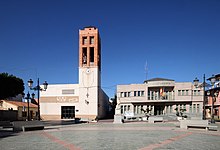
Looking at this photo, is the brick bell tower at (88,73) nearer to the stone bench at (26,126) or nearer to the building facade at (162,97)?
the building facade at (162,97)

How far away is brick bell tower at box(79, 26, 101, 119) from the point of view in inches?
1773

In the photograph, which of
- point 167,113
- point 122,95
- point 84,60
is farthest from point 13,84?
point 167,113

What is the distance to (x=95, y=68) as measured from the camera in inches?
1809

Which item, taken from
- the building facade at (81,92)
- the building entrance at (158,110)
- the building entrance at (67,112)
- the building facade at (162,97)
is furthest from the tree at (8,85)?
the building entrance at (158,110)

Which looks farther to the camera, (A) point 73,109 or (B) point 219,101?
(A) point 73,109

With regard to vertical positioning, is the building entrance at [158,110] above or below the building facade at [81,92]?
below

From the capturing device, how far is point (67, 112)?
46938 millimetres

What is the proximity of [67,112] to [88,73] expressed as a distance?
32.2 feet

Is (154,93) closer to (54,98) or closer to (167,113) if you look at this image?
(167,113)

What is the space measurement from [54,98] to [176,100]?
26.4 m

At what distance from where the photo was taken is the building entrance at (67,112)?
154 feet

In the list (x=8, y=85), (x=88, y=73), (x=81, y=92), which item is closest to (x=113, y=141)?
(x=8, y=85)

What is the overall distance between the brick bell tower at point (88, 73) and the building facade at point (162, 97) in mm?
5714

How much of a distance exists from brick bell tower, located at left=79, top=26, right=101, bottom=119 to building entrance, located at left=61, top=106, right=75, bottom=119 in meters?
2.61
